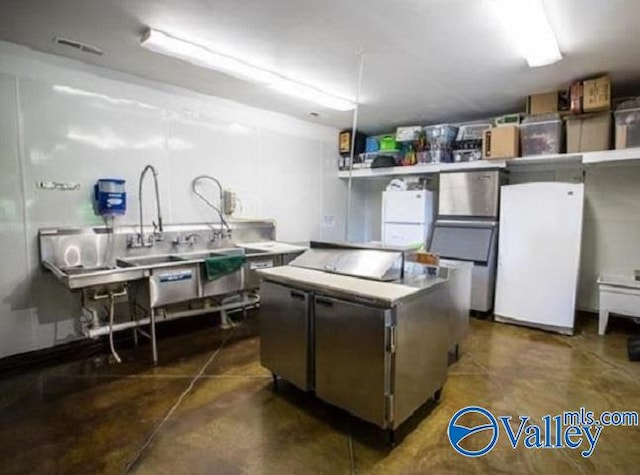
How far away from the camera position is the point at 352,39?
9.11ft

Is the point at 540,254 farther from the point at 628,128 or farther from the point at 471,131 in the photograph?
the point at 471,131

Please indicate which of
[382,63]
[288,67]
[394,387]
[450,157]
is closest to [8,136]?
[288,67]

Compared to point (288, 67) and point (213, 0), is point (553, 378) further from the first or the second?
point (213, 0)

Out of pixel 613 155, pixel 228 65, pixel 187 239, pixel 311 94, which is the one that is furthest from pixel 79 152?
pixel 613 155

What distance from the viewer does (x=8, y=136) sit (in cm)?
299

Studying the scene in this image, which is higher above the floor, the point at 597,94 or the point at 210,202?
the point at 597,94

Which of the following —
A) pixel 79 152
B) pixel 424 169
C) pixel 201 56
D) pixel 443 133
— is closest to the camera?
pixel 201 56

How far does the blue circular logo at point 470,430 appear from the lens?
83.7 inches

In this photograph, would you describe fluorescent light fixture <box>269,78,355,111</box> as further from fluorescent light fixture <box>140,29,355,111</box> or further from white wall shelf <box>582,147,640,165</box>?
white wall shelf <box>582,147,640,165</box>

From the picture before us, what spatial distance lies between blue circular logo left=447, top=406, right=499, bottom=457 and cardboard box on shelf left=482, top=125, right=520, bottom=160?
294cm

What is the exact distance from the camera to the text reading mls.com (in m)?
2.18

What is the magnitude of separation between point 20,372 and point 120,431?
1.48 meters

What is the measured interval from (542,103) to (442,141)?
128 centimetres

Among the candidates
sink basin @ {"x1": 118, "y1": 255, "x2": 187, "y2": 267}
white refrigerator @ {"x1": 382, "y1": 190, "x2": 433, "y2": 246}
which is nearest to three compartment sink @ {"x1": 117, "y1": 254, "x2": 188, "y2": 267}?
sink basin @ {"x1": 118, "y1": 255, "x2": 187, "y2": 267}
